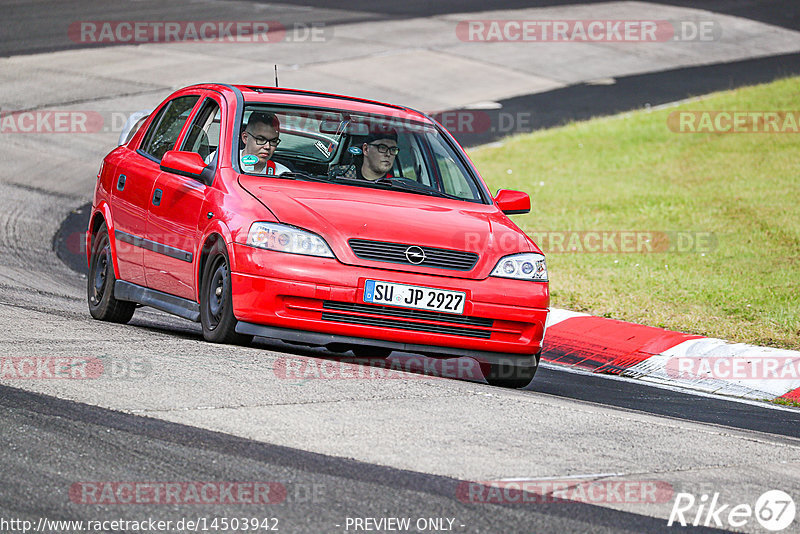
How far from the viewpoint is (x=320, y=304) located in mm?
7141

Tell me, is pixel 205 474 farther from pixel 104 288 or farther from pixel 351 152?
pixel 104 288

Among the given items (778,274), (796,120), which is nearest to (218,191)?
(778,274)

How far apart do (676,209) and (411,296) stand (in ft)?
30.1

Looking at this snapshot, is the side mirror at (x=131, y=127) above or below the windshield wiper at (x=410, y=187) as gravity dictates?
above

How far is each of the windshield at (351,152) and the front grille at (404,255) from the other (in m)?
0.92

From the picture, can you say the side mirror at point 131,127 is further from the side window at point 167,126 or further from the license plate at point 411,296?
the license plate at point 411,296

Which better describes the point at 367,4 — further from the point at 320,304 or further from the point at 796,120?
the point at 320,304

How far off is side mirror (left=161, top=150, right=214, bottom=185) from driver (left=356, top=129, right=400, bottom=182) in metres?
1.03

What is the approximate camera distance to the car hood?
7.25 metres

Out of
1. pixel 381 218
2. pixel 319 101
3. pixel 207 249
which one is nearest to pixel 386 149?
pixel 319 101

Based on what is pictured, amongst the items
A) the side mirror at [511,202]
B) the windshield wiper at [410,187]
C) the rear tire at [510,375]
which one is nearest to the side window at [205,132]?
the windshield wiper at [410,187]

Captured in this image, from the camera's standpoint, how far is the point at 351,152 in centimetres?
841

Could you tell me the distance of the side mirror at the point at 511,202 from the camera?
27.5ft

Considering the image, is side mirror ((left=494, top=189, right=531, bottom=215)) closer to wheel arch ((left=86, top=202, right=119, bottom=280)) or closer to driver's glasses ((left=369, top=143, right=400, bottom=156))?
driver's glasses ((left=369, top=143, right=400, bottom=156))
